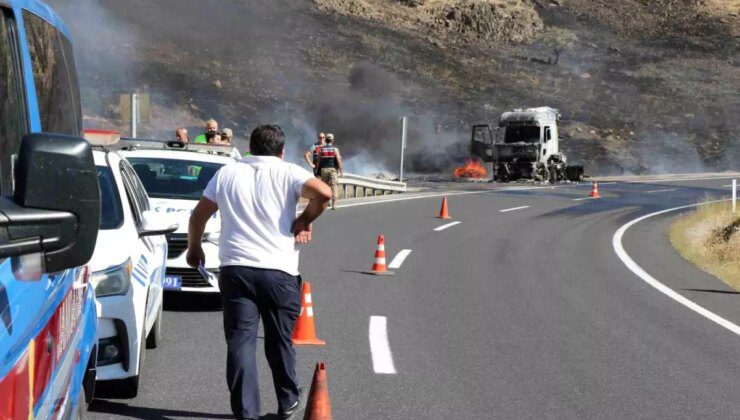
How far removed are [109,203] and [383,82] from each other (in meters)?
56.7

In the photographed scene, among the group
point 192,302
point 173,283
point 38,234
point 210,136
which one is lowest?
point 192,302

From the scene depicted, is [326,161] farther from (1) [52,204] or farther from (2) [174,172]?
(1) [52,204]

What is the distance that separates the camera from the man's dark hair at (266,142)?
6352 mm

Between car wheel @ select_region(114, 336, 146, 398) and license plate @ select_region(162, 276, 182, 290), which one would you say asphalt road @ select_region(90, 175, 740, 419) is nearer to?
car wheel @ select_region(114, 336, 146, 398)

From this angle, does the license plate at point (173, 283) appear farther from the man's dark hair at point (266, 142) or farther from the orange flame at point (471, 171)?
Result: the orange flame at point (471, 171)

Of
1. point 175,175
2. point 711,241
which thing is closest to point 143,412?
point 175,175

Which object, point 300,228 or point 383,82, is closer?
point 300,228

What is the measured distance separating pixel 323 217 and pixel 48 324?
2054 cm

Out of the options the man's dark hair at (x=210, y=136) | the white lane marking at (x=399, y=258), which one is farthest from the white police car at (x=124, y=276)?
the man's dark hair at (x=210, y=136)

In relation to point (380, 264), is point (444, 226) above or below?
below

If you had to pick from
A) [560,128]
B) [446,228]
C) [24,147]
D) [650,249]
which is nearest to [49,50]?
[24,147]

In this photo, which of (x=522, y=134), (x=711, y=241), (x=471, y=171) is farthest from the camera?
(x=471, y=171)

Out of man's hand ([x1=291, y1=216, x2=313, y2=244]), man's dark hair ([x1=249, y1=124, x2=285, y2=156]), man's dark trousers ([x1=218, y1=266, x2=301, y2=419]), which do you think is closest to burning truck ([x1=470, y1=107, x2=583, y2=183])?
man's hand ([x1=291, y1=216, x2=313, y2=244])

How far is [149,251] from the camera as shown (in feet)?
26.1
